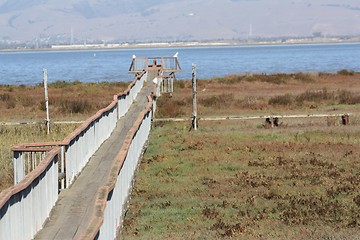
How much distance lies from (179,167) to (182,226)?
22.3 feet

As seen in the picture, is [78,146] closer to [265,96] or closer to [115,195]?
[115,195]

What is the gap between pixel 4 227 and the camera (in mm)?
10203

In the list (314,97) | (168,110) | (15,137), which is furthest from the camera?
(314,97)

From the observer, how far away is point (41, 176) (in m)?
12.7

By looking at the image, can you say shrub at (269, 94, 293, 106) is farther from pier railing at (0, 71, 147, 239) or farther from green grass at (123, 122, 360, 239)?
pier railing at (0, 71, 147, 239)

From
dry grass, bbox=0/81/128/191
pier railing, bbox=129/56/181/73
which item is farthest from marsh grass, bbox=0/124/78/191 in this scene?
pier railing, bbox=129/56/181/73

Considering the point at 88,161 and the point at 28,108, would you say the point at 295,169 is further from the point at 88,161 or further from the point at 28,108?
the point at 28,108

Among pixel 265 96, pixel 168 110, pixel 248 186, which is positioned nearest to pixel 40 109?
pixel 168 110

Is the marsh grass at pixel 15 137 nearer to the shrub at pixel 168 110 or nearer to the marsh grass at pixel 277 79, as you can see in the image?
the shrub at pixel 168 110

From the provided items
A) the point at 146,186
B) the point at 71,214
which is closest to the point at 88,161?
the point at 146,186

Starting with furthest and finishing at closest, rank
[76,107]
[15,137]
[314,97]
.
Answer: [314,97] < [76,107] < [15,137]

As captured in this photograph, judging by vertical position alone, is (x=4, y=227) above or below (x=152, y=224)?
above

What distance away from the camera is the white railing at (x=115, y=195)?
9.80 metres

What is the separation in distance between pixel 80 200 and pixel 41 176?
4.51 ft
